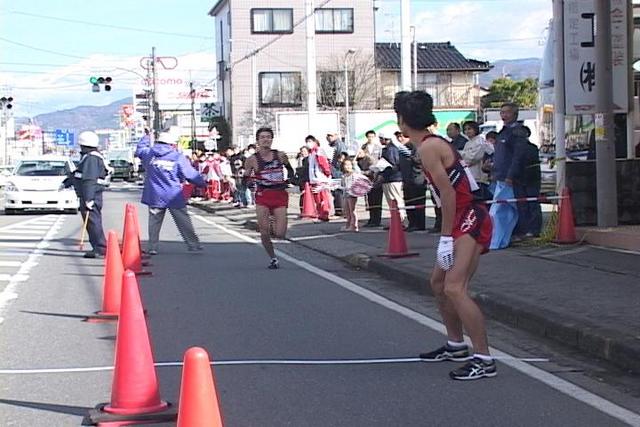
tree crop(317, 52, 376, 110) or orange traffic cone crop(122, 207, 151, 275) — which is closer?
orange traffic cone crop(122, 207, 151, 275)

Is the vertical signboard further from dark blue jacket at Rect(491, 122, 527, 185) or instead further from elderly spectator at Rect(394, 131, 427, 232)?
elderly spectator at Rect(394, 131, 427, 232)

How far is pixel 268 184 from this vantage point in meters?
13.6

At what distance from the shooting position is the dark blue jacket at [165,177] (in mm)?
15242

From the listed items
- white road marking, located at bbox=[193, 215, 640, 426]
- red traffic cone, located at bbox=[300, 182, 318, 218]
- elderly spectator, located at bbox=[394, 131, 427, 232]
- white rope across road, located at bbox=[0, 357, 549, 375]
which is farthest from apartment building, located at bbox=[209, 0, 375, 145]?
white rope across road, located at bbox=[0, 357, 549, 375]

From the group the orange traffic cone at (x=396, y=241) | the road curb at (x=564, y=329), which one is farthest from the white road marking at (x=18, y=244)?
the road curb at (x=564, y=329)

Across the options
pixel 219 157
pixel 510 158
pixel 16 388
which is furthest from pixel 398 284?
pixel 219 157

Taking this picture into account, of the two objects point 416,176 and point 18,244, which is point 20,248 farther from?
point 416,176

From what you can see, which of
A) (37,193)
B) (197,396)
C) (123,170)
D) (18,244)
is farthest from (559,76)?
(123,170)

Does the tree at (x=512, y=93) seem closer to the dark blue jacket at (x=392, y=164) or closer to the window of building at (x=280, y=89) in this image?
the window of building at (x=280, y=89)

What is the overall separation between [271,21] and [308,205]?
136 feet

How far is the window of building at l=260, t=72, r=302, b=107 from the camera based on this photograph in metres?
63.2

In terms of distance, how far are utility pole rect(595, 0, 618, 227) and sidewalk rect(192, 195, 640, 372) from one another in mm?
759

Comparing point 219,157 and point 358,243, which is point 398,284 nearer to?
point 358,243

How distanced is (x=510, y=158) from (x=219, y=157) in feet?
72.5
